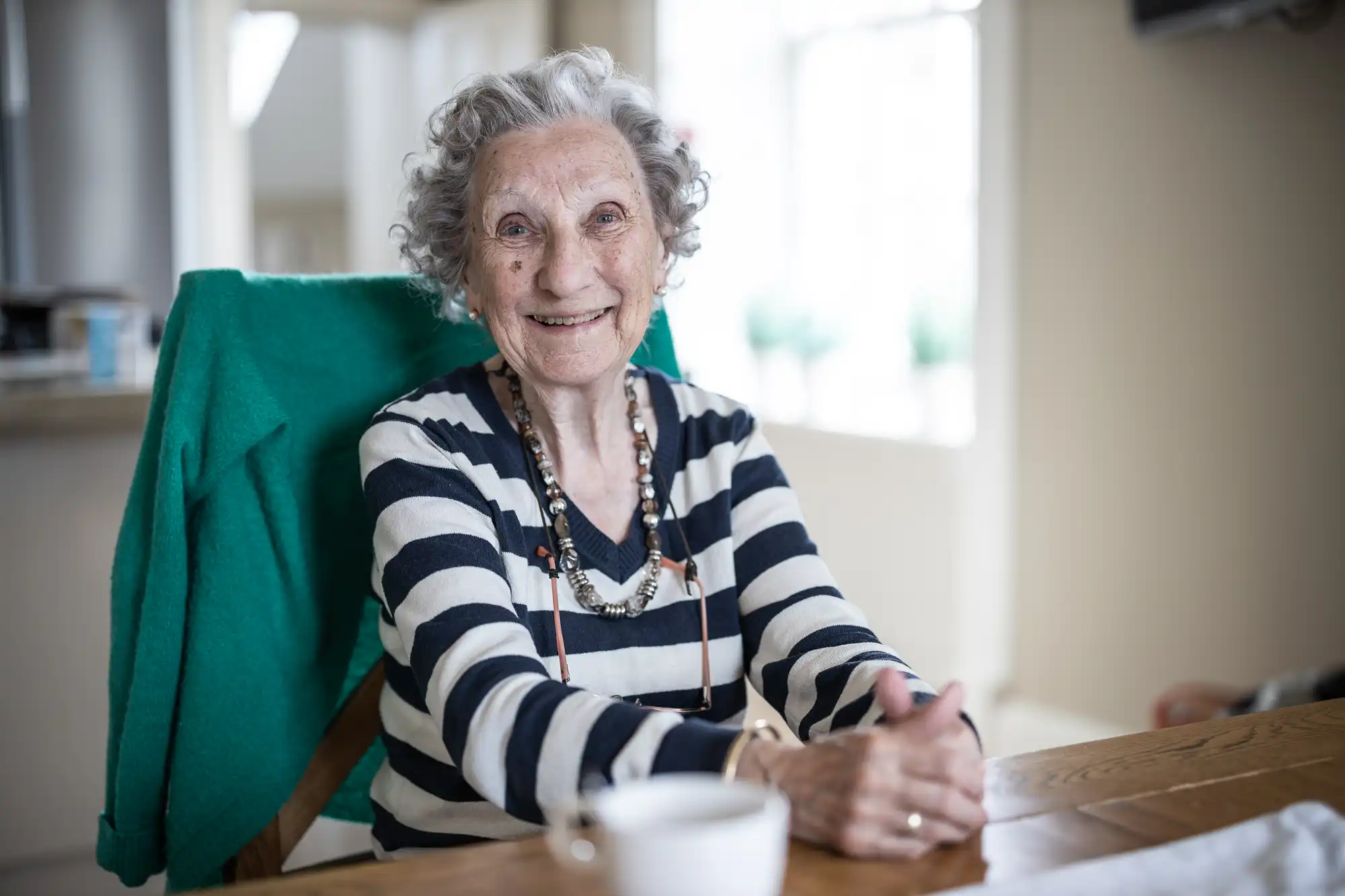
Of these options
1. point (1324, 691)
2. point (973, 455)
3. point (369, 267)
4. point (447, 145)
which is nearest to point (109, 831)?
point (447, 145)

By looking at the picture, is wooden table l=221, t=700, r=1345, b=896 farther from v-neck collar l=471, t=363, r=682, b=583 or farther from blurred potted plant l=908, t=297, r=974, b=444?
blurred potted plant l=908, t=297, r=974, b=444

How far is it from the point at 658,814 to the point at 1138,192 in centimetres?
265

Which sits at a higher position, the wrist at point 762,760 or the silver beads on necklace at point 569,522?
the silver beads on necklace at point 569,522

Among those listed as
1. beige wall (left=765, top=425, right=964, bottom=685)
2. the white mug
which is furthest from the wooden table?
beige wall (left=765, top=425, right=964, bottom=685)

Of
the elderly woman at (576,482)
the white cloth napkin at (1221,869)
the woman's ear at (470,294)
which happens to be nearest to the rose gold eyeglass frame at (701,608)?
the elderly woman at (576,482)

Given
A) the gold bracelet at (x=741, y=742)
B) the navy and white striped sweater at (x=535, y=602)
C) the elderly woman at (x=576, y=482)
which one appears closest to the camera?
the gold bracelet at (x=741, y=742)

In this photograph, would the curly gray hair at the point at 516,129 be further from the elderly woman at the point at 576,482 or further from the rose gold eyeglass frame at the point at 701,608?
the rose gold eyeglass frame at the point at 701,608

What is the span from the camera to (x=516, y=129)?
1237 millimetres

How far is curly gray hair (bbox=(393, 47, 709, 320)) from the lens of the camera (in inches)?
48.8

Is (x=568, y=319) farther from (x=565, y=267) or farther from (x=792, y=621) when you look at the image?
(x=792, y=621)

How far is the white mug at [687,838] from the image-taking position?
0.56 metres

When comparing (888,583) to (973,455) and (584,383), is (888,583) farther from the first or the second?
(584,383)

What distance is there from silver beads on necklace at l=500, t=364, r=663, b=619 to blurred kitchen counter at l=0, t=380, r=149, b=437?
2.97ft

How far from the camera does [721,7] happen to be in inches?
175
